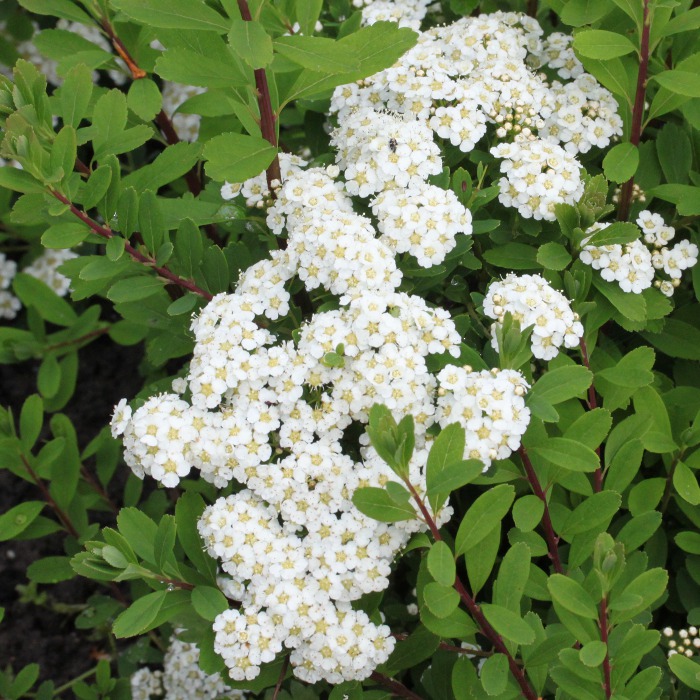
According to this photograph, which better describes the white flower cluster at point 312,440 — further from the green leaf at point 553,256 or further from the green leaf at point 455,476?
→ the green leaf at point 553,256

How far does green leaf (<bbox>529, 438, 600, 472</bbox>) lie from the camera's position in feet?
5.93

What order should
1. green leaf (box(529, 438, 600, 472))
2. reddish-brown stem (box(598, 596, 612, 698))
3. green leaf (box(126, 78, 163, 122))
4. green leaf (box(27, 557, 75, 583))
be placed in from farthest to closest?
green leaf (box(27, 557, 75, 583)) < green leaf (box(126, 78, 163, 122)) < green leaf (box(529, 438, 600, 472)) < reddish-brown stem (box(598, 596, 612, 698))

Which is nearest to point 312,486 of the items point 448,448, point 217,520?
point 217,520

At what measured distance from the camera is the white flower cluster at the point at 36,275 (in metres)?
3.74

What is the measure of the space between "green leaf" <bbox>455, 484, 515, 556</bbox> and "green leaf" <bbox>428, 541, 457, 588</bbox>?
12 centimetres

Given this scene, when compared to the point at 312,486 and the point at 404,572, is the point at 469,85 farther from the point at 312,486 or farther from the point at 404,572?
the point at 404,572

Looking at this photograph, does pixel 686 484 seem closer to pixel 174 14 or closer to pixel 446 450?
pixel 446 450

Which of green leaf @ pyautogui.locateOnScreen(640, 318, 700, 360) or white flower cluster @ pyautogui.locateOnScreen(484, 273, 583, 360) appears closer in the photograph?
white flower cluster @ pyautogui.locateOnScreen(484, 273, 583, 360)

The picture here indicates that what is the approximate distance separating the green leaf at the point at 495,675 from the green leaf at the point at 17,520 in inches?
58.5

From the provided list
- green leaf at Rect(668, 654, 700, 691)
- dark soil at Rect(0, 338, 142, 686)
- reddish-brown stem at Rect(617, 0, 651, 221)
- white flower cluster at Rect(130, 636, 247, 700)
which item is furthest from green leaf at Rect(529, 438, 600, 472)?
dark soil at Rect(0, 338, 142, 686)

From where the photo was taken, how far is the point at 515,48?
2.41m

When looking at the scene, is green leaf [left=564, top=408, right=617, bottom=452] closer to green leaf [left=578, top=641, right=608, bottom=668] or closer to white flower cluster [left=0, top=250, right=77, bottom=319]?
green leaf [left=578, top=641, right=608, bottom=668]

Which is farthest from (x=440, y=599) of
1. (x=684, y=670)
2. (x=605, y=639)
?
(x=684, y=670)

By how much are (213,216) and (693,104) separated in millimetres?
1311
